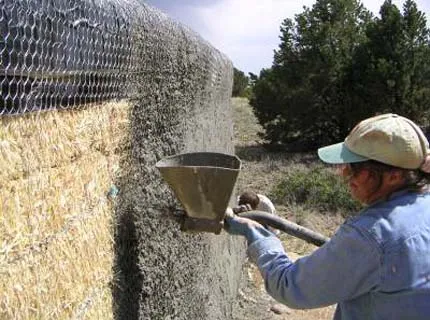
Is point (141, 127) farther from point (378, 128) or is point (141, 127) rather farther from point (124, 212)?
point (378, 128)

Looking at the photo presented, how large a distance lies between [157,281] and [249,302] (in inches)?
163

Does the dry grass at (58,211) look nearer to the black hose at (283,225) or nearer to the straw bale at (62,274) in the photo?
the straw bale at (62,274)

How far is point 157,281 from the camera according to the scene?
3.37m

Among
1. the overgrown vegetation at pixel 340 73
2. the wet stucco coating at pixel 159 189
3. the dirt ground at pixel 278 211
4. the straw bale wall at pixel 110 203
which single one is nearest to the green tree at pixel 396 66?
the overgrown vegetation at pixel 340 73

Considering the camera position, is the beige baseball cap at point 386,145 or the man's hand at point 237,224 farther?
the man's hand at point 237,224

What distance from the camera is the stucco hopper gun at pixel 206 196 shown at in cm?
278

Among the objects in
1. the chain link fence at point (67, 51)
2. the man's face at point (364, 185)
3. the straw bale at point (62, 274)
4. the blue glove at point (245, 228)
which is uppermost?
the chain link fence at point (67, 51)

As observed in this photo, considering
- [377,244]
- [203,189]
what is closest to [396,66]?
[203,189]

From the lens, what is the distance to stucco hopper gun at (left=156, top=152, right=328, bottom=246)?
2775 millimetres

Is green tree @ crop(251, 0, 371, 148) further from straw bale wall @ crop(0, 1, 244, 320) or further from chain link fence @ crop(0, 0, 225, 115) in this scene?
chain link fence @ crop(0, 0, 225, 115)

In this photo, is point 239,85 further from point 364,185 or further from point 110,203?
point 364,185

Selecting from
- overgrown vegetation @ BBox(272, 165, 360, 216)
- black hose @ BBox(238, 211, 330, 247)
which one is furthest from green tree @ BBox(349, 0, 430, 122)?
black hose @ BBox(238, 211, 330, 247)

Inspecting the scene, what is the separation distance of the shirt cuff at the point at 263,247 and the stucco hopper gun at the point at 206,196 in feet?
1.08

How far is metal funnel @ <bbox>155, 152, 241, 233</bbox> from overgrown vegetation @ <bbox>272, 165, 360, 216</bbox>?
998 cm
